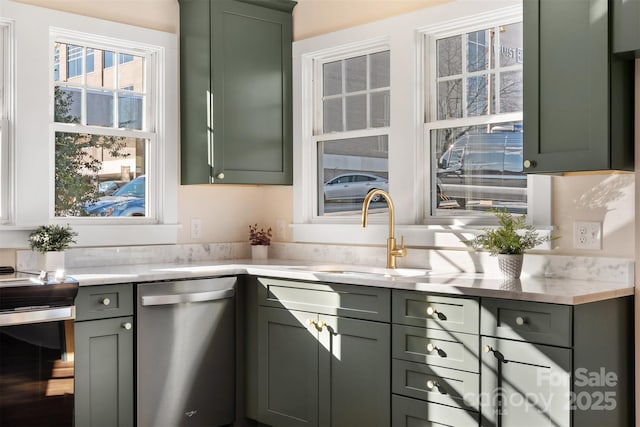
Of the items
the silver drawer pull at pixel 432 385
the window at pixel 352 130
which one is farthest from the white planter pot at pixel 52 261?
the silver drawer pull at pixel 432 385

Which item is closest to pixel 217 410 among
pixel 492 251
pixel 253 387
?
pixel 253 387

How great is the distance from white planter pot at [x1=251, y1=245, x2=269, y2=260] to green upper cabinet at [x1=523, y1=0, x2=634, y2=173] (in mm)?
1986

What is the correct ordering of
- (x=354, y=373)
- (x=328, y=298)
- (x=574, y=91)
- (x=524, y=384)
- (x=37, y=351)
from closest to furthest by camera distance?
(x=524, y=384), (x=574, y=91), (x=37, y=351), (x=354, y=373), (x=328, y=298)

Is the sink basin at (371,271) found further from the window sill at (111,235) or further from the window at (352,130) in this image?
the window sill at (111,235)

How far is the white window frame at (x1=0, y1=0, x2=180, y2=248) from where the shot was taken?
373cm

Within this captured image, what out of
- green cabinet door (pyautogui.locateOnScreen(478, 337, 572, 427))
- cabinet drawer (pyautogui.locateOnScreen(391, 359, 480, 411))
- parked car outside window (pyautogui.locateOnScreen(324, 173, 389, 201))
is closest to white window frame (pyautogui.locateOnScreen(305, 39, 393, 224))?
parked car outside window (pyautogui.locateOnScreen(324, 173, 389, 201))

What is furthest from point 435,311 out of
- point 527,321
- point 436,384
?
point 527,321

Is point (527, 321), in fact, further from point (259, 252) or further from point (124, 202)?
point (124, 202)

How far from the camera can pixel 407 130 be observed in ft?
12.9

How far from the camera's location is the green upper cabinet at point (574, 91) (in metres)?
2.85

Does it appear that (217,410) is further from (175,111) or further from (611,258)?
(611,258)

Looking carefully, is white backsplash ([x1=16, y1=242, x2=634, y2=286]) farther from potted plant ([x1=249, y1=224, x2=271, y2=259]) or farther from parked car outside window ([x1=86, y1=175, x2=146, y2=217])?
parked car outside window ([x1=86, y1=175, x2=146, y2=217])

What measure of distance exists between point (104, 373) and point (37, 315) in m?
0.52

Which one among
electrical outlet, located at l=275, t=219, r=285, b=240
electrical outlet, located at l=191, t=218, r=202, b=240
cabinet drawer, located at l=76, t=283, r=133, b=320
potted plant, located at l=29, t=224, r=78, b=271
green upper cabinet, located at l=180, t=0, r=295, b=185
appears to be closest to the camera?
cabinet drawer, located at l=76, t=283, r=133, b=320
